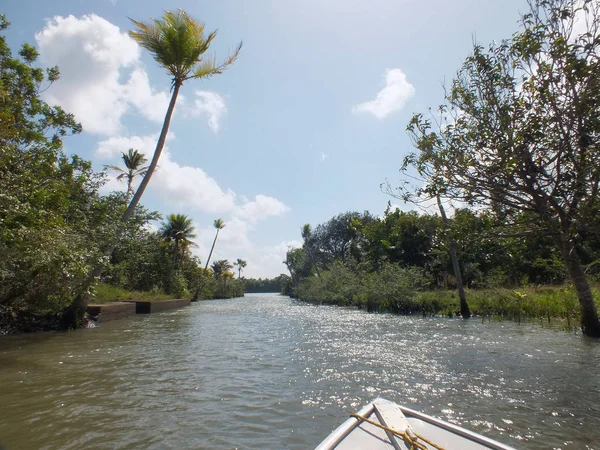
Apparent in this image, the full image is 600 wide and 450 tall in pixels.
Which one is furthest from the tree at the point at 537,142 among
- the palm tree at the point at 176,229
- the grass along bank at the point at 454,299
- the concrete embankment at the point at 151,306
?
the palm tree at the point at 176,229

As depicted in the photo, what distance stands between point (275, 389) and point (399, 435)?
119 inches

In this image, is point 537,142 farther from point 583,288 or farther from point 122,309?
point 122,309

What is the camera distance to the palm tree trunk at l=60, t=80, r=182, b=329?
12.0 m

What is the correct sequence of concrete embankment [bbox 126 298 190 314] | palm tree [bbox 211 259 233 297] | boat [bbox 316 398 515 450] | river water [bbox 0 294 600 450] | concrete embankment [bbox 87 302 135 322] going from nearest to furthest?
boat [bbox 316 398 515 450], river water [bbox 0 294 600 450], concrete embankment [bbox 87 302 135 322], concrete embankment [bbox 126 298 190 314], palm tree [bbox 211 259 233 297]

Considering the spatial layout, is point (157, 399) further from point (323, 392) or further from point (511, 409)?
point (511, 409)

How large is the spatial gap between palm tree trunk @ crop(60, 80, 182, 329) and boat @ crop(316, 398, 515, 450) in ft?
38.2

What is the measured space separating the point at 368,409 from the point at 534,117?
6.82 metres

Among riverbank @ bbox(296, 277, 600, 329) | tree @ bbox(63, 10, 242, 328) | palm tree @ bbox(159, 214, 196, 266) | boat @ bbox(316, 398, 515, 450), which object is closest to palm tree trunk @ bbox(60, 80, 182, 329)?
tree @ bbox(63, 10, 242, 328)

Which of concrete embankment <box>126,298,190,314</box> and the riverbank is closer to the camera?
the riverbank

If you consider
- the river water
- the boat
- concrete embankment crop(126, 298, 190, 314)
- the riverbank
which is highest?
the riverbank

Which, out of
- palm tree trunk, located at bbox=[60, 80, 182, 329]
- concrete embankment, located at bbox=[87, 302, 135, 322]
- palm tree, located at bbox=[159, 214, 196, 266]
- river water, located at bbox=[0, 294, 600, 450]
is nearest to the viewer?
river water, located at bbox=[0, 294, 600, 450]

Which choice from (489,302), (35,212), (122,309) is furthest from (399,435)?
(122,309)

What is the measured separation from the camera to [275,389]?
16.7 feet

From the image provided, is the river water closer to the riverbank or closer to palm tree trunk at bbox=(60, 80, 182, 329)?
palm tree trunk at bbox=(60, 80, 182, 329)
